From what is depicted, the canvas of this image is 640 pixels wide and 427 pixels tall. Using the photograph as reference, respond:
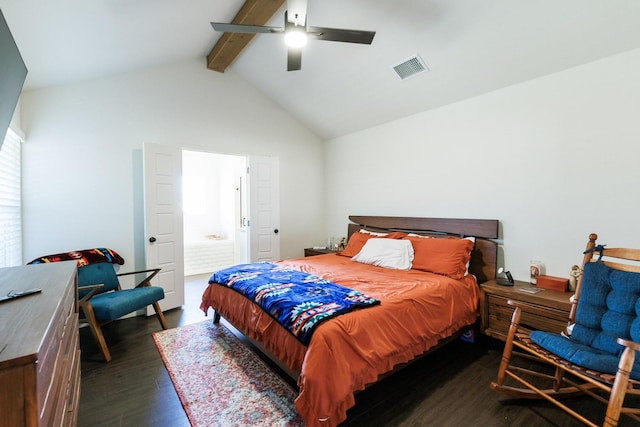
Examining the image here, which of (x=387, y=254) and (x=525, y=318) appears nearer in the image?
(x=525, y=318)

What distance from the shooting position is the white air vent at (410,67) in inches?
117

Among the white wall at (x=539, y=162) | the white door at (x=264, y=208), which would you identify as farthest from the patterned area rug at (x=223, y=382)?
the white wall at (x=539, y=162)

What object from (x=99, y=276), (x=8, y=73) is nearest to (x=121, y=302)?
(x=99, y=276)

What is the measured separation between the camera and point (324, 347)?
162 centimetres

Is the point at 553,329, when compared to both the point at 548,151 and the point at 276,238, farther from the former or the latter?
the point at 276,238

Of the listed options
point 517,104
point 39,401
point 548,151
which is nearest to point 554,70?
point 517,104

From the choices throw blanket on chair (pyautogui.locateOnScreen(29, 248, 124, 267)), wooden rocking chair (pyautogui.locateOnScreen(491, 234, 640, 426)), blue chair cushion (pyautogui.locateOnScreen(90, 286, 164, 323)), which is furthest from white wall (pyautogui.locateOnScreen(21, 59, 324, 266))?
wooden rocking chair (pyautogui.locateOnScreen(491, 234, 640, 426))

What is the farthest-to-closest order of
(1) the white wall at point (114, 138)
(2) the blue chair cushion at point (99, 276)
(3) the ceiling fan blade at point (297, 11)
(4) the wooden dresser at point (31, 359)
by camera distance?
(1) the white wall at point (114, 138), (2) the blue chair cushion at point (99, 276), (3) the ceiling fan blade at point (297, 11), (4) the wooden dresser at point (31, 359)

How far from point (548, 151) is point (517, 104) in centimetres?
57

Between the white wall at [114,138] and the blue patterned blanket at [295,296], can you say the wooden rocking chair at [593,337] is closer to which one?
the blue patterned blanket at [295,296]

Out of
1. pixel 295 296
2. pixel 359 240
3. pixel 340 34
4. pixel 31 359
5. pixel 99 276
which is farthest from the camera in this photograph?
pixel 359 240

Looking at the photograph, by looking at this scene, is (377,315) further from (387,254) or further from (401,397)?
(387,254)

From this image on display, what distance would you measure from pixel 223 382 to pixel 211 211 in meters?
4.82

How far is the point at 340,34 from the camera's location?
7.32 feet
